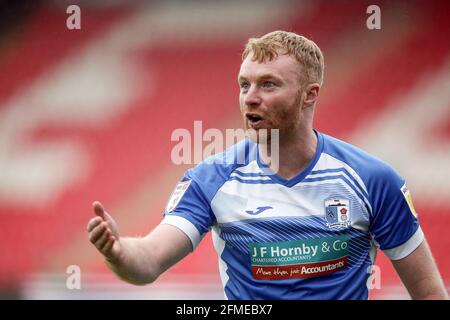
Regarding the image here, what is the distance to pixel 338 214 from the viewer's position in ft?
11.3

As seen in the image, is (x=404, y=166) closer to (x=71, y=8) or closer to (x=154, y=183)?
(x=154, y=183)

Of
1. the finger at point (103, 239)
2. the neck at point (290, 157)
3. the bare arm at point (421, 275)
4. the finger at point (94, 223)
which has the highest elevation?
the neck at point (290, 157)

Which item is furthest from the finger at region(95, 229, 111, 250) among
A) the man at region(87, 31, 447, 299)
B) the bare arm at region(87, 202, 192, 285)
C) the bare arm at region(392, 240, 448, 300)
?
the bare arm at region(392, 240, 448, 300)

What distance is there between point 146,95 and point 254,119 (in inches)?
141

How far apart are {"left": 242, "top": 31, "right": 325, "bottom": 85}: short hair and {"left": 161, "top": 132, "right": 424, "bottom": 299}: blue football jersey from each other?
18.0 inches

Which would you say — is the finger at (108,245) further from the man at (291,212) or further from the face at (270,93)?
the face at (270,93)

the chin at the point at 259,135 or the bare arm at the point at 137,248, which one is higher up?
the chin at the point at 259,135

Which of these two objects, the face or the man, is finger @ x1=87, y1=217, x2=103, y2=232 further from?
the face

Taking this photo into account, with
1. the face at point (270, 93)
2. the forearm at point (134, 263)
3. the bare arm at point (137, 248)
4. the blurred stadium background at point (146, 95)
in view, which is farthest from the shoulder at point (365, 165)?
the blurred stadium background at point (146, 95)

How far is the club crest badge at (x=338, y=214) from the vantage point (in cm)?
345

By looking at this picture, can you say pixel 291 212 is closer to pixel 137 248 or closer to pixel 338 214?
pixel 338 214

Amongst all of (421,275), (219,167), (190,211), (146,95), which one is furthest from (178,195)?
(146,95)

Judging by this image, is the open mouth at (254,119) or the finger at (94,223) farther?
the open mouth at (254,119)

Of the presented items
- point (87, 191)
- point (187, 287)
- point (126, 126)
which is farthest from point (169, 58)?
point (187, 287)
